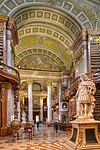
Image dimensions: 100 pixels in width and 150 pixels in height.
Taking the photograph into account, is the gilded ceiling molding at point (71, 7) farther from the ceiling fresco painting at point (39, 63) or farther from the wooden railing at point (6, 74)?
the ceiling fresco painting at point (39, 63)

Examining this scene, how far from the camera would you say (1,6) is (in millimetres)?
17391

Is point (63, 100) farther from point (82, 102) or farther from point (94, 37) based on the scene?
point (82, 102)

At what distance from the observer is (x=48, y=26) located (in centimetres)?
2286

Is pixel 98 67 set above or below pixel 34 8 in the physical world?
below

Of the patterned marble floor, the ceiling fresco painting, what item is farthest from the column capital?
the ceiling fresco painting

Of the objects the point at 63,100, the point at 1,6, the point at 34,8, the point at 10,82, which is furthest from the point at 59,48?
the point at 10,82

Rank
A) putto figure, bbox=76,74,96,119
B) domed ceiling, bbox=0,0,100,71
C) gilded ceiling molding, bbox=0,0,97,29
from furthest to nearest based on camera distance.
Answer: domed ceiling, bbox=0,0,100,71
gilded ceiling molding, bbox=0,0,97,29
putto figure, bbox=76,74,96,119

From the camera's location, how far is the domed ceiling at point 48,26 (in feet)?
61.1

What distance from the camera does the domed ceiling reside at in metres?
18.6

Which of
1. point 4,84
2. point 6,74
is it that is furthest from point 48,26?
point 6,74

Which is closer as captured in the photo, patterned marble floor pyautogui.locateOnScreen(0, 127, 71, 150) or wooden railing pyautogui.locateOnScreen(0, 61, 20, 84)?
patterned marble floor pyautogui.locateOnScreen(0, 127, 71, 150)

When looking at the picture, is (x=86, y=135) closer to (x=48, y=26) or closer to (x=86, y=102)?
(x=86, y=102)

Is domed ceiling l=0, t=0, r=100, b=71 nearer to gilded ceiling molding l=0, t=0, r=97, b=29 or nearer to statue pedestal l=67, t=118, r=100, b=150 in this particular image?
gilded ceiling molding l=0, t=0, r=97, b=29

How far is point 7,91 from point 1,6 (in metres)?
5.79
